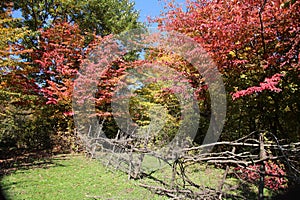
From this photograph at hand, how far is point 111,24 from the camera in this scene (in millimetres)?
13234

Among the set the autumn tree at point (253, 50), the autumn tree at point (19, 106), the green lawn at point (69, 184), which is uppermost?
the autumn tree at point (253, 50)

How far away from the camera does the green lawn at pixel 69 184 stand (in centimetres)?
439

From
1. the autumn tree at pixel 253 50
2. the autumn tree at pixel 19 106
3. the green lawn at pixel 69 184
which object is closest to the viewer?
the green lawn at pixel 69 184

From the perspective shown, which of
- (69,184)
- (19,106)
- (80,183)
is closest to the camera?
(69,184)

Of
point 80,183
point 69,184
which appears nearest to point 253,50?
point 80,183

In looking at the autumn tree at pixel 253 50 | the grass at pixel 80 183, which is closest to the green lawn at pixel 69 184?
the grass at pixel 80 183

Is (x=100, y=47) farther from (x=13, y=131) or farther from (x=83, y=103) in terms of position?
(x=13, y=131)

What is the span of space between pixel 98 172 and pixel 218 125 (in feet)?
14.8

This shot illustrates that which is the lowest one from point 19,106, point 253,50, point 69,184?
point 69,184

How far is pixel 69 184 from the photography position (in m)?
5.17

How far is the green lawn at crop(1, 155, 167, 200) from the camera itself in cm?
439

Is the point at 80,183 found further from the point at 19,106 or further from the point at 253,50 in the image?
the point at 19,106

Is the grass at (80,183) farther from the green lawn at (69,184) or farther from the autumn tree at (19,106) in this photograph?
the autumn tree at (19,106)

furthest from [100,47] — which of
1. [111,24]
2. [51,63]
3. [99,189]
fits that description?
[99,189]
